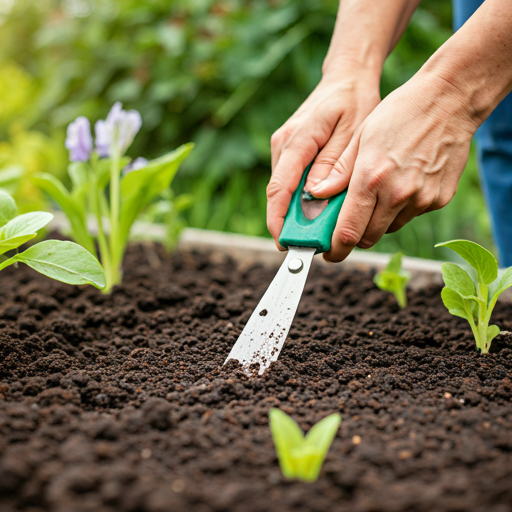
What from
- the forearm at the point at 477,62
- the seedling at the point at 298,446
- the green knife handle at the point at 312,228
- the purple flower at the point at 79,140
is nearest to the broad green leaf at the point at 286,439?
the seedling at the point at 298,446

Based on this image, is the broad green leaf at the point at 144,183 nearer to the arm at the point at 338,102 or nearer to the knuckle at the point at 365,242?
the arm at the point at 338,102

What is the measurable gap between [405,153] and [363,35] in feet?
1.71

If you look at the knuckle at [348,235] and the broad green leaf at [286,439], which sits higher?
the knuckle at [348,235]

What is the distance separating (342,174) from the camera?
109 centimetres

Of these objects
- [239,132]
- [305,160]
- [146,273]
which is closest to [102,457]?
[305,160]

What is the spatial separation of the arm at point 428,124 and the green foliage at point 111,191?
709 mm

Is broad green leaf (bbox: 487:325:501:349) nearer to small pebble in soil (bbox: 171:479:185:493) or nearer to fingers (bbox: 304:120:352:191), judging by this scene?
fingers (bbox: 304:120:352:191)

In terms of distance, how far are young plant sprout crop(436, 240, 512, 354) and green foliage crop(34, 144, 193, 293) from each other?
2.94 feet

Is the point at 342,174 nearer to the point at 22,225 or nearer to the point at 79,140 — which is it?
the point at 22,225

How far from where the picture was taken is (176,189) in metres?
3.51

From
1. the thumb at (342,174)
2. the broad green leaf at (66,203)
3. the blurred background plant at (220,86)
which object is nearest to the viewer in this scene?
the thumb at (342,174)

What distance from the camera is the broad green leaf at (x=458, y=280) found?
3.65 feet

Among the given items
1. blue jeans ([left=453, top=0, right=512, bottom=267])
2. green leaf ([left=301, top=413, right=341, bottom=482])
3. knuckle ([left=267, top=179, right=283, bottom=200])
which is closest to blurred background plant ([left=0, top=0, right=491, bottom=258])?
blue jeans ([left=453, top=0, right=512, bottom=267])

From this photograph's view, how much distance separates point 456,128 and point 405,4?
1.94 ft
